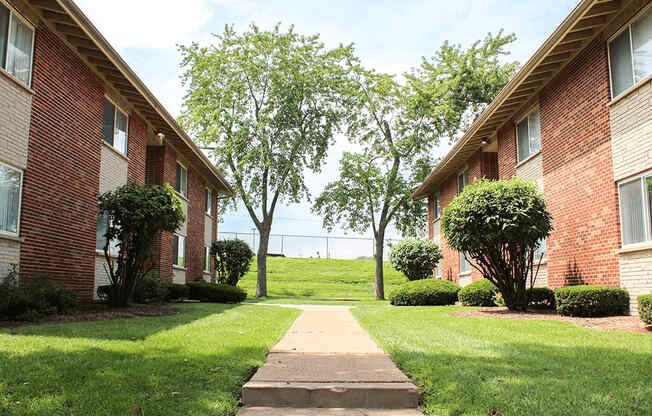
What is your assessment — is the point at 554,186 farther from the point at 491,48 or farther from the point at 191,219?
the point at 491,48

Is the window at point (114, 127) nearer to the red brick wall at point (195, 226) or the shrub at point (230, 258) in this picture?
the red brick wall at point (195, 226)

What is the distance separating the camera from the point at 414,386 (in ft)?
15.1

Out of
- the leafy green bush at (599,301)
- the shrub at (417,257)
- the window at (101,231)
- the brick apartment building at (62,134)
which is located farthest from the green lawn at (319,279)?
the leafy green bush at (599,301)

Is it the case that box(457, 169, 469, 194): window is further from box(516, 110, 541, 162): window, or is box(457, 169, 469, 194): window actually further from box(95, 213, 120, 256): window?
box(95, 213, 120, 256): window

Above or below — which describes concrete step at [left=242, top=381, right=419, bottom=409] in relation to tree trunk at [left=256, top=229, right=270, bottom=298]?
below

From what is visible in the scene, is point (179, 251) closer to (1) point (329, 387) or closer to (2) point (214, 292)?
(2) point (214, 292)

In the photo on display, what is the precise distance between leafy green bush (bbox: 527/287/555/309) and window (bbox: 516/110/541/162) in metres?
3.88

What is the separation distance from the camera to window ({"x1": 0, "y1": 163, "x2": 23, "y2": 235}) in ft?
30.2

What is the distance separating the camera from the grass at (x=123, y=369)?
12.9 feet

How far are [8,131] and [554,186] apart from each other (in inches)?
477

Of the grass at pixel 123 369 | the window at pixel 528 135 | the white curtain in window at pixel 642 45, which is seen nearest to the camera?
the grass at pixel 123 369

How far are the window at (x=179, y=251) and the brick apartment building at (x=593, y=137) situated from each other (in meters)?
11.7

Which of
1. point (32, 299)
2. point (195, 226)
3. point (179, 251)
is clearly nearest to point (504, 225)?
point (32, 299)

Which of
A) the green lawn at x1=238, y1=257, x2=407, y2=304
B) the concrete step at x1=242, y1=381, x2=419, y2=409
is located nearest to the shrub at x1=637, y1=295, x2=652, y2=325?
the concrete step at x1=242, y1=381, x2=419, y2=409
